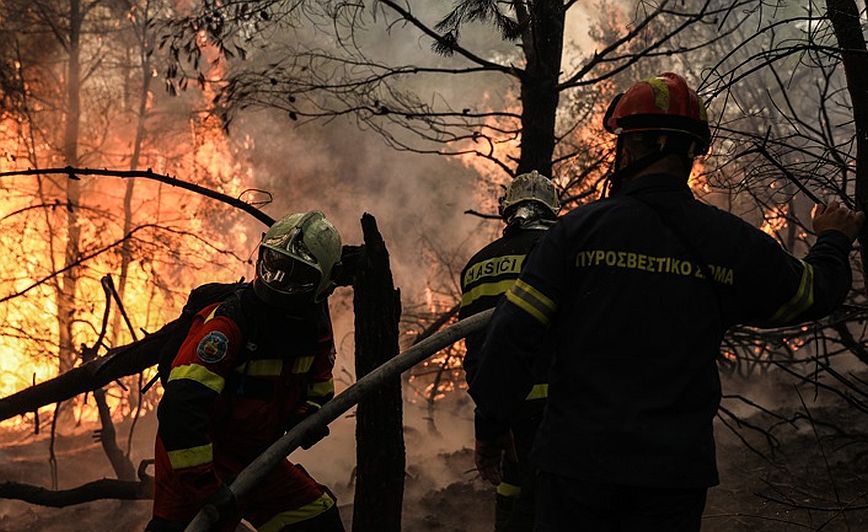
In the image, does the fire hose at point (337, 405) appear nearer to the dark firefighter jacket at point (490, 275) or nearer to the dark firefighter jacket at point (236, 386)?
the dark firefighter jacket at point (236, 386)

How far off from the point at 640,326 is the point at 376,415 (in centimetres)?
238

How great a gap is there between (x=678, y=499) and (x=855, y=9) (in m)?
2.24

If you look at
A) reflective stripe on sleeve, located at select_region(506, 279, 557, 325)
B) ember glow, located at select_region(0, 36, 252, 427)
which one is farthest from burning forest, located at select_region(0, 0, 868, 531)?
ember glow, located at select_region(0, 36, 252, 427)

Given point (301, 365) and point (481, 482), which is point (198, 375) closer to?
point (301, 365)

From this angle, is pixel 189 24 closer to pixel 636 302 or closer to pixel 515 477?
pixel 515 477

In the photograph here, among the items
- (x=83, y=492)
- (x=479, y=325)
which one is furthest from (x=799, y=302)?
(x=83, y=492)

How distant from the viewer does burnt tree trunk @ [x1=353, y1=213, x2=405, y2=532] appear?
4.18 m

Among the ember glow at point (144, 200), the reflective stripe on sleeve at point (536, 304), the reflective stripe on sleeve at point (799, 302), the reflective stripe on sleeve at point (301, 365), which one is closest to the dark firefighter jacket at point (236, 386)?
the reflective stripe on sleeve at point (301, 365)

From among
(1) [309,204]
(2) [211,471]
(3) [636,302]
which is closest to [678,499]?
(3) [636,302]

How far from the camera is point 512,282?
3787 mm

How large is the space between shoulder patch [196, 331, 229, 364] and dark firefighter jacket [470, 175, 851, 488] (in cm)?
131

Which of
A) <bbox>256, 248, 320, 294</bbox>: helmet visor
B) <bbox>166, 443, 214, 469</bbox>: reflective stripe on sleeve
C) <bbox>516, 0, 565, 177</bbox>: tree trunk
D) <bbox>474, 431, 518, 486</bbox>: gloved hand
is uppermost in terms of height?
<bbox>516, 0, 565, 177</bbox>: tree trunk

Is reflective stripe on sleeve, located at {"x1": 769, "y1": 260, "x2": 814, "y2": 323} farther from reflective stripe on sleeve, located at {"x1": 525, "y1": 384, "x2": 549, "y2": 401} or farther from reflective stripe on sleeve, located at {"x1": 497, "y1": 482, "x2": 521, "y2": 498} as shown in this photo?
reflective stripe on sleeve, located at {"x1": 497, "y1": 482, "x2": 521, "y2": 498}

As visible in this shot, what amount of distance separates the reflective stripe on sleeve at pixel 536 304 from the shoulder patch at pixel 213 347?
1437mm
